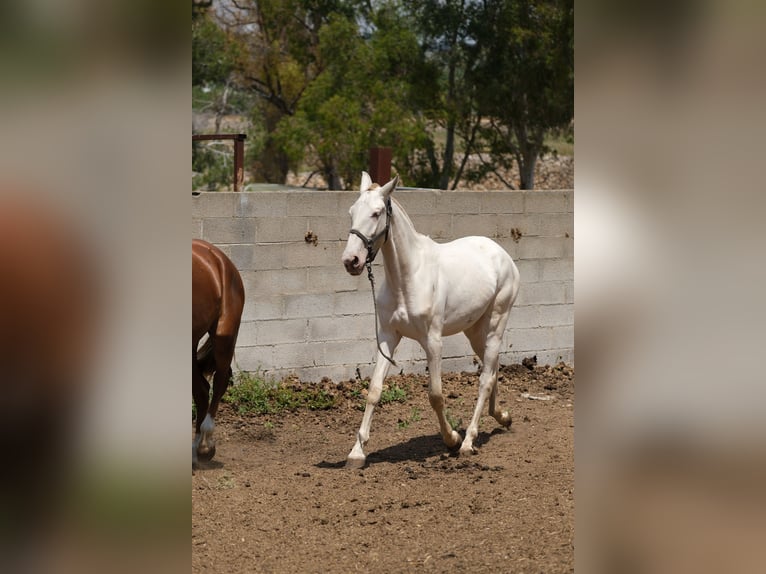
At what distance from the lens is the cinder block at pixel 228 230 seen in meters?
7.34

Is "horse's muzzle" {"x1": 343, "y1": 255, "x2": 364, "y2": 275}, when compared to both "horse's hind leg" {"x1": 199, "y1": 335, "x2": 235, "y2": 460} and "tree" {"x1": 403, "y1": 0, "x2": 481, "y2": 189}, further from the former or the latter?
"tree" {"x1": 403, "y1": 0, "x2": 481, "y2": 189}

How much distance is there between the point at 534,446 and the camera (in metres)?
6.62

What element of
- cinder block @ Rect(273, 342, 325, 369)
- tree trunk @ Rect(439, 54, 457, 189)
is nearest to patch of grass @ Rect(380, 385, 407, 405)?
cinder block @ Rect(273, 342, 325, 369)

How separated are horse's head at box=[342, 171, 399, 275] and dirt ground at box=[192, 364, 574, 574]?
1.34m

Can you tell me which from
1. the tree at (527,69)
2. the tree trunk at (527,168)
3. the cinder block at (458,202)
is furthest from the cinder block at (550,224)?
the tree trunk at (527,168)

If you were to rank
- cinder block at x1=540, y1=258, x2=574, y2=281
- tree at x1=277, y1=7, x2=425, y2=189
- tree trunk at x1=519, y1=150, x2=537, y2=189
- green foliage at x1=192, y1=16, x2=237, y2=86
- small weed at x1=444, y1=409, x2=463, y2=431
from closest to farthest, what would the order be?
small weed at x1=444, y1=409, x2=463, y2=431 → cinder block at x1=540, y1=258, x2=574, y2=281 → tree at x1=277, y1=7, x2=425, y2=189 → green foliage at x1=192, y1=16, x2=237, y2=86 → tree trunk at x1=519, y1=150, x2=537, y2=189

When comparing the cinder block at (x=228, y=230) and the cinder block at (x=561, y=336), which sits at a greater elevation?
the cinder block at (x=228, y=230)

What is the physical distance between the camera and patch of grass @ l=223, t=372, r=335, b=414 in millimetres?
7305

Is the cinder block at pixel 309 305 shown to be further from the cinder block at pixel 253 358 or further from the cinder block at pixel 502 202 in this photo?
the cinder block at pixel 502 202

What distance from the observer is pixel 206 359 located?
20.1ft

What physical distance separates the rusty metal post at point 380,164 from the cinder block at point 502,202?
1.17m

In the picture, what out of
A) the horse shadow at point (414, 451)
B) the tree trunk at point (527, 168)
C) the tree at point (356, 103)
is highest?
the tree at point (356, 103)
